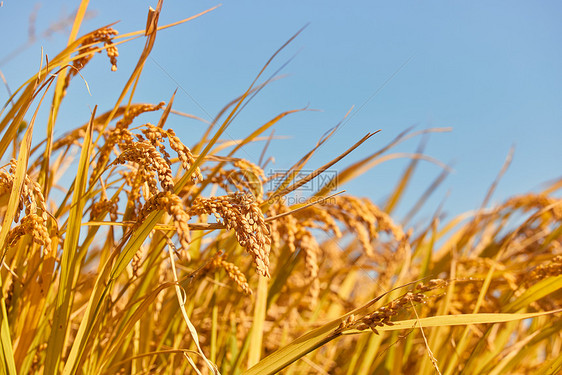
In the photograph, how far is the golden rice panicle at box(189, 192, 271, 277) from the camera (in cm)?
65

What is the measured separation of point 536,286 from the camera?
1.20 m

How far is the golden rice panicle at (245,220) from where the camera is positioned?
654mm

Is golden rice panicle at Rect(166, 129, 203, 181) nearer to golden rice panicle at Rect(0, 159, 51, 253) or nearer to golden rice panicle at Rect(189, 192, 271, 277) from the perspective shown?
golden rice panicle at Rect(189, 192, 271, 277)

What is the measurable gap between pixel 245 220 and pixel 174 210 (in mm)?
118

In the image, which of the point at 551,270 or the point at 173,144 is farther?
the point at 551,270

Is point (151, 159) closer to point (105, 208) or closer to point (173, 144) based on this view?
point (173, 144)

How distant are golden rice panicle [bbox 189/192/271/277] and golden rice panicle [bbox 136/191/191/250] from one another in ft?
0.21

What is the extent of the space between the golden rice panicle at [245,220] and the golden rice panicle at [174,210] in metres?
0.06

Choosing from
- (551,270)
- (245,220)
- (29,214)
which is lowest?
(551,270)

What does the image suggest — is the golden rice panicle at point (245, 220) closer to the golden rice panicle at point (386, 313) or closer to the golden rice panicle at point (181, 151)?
the golden rice panicle at point (181, 151)

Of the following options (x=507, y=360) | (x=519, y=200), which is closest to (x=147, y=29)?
(x=507, y=360)

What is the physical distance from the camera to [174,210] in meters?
0.62

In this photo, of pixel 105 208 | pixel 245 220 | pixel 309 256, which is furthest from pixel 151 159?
pixel 309 256

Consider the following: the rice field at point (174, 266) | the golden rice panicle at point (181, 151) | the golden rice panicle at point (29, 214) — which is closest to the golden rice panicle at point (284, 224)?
the rice field at point (174, 266)
